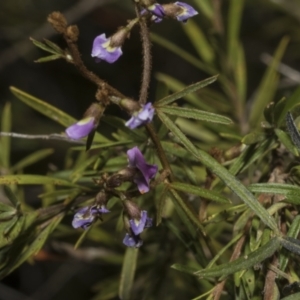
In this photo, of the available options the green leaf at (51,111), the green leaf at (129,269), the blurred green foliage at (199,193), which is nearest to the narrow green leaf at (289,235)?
the blurred green foliage at (199,193)

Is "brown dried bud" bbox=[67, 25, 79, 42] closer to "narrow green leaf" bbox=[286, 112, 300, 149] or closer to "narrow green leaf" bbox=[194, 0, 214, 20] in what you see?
"narrow green leaf" bbox=[286, 112, 300, 149]

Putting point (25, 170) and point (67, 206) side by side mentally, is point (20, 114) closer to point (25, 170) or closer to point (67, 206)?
point (25, 170)

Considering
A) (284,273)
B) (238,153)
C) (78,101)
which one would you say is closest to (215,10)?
(238,153)

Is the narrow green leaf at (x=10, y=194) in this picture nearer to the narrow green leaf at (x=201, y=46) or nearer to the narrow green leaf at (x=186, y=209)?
the narrow green leaf at (x=186, y=209)

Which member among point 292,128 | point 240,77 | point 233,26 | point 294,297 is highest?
point 292,128

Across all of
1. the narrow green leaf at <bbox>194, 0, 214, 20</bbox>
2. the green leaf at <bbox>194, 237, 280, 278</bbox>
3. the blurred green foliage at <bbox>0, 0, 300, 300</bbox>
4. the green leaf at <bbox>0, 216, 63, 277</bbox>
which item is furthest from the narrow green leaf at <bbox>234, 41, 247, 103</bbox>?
the green leaf at <bbox>194, 237, 280, 278</bbox>

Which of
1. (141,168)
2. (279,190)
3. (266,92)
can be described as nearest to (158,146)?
(141,168)

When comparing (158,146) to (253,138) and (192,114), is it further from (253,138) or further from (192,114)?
(253,138)
